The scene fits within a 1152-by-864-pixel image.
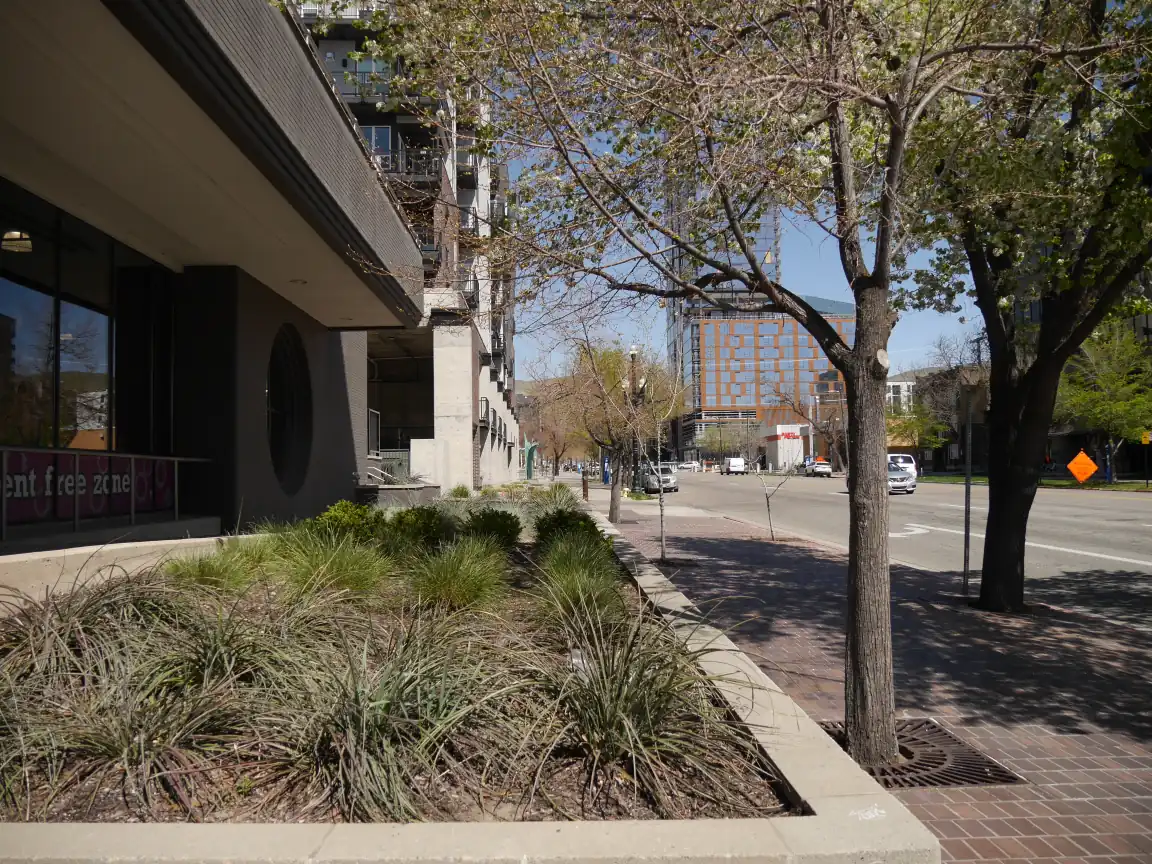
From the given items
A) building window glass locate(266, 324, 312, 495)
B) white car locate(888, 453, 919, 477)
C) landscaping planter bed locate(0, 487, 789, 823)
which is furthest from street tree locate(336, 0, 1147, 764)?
white car locate(888, 453, 919, 477)

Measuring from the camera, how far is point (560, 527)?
1278cm

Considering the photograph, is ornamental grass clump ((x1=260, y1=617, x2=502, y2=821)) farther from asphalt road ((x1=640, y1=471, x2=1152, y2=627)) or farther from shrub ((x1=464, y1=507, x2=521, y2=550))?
asphalt road ((x1=640, y1=471, x2=1152, y2=627))

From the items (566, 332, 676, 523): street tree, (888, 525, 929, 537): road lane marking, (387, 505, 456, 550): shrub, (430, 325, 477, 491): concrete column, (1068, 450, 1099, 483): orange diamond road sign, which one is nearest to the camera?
(387, 505, 456, 550): shrub

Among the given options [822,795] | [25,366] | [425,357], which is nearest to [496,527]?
[25,366]

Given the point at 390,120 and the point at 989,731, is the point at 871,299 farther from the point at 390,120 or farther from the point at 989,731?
the point at 390,120

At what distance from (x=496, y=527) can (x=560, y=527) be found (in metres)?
0.91

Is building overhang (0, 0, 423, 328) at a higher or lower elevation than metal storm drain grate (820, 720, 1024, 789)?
higher

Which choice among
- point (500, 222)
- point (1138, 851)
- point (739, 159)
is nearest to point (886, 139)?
point (739, 159)

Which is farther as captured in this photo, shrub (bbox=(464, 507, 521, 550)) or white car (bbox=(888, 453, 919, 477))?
white car (bbox=(888, 453, 919, 477))

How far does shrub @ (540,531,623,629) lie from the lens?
640 centimetres

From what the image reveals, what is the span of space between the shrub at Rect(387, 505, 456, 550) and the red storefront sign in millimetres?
3175

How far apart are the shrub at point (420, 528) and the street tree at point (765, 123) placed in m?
4.75

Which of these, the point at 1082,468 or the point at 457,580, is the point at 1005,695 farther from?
the point at 1082,468

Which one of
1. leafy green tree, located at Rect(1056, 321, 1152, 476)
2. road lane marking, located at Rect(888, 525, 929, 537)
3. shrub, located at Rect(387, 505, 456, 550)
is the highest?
leafy green tree, located at Rect(1056, 321, 1152, 476)
